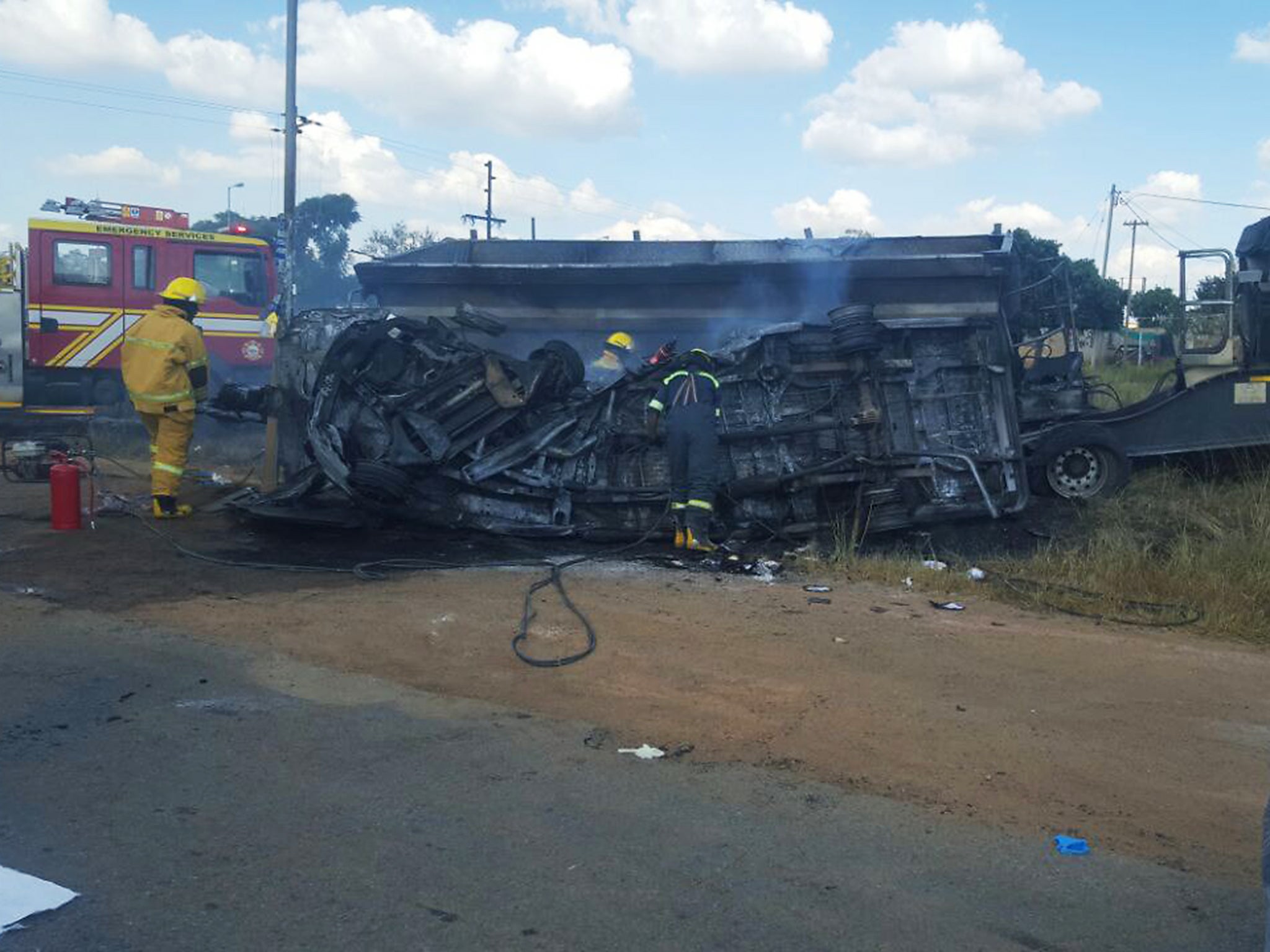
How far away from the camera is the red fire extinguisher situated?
834 centimetres

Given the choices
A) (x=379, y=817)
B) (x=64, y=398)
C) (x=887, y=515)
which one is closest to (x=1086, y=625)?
(x=887, y=515)

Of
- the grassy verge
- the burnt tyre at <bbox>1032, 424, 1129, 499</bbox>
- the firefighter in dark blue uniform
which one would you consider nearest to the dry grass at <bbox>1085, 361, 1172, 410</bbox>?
the burnt tyre at <bbox>1032, 424, 1129, 499</bbox>

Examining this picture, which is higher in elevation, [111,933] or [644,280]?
[644,280]

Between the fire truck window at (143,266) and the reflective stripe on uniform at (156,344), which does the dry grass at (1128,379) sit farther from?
the fire truck window at (143,266)

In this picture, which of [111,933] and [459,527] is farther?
[459,527]

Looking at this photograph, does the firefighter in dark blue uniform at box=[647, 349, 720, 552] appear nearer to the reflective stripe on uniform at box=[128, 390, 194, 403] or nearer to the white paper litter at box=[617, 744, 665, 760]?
the white paper litter at box=[617, 744, 665, 760]

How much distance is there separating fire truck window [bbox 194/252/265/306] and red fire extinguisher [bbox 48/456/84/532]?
8201 millimetres

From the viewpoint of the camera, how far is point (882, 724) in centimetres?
487

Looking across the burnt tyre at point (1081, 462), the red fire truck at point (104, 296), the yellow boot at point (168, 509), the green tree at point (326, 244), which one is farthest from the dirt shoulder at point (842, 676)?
the green tree at point (326, 244)

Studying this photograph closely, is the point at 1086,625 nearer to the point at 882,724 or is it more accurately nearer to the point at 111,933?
the point at 882,724

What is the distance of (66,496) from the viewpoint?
8.41 meters

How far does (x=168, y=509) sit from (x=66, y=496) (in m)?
0.84

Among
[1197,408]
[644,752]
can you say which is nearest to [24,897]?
[644,752]

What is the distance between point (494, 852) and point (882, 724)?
1.96m
